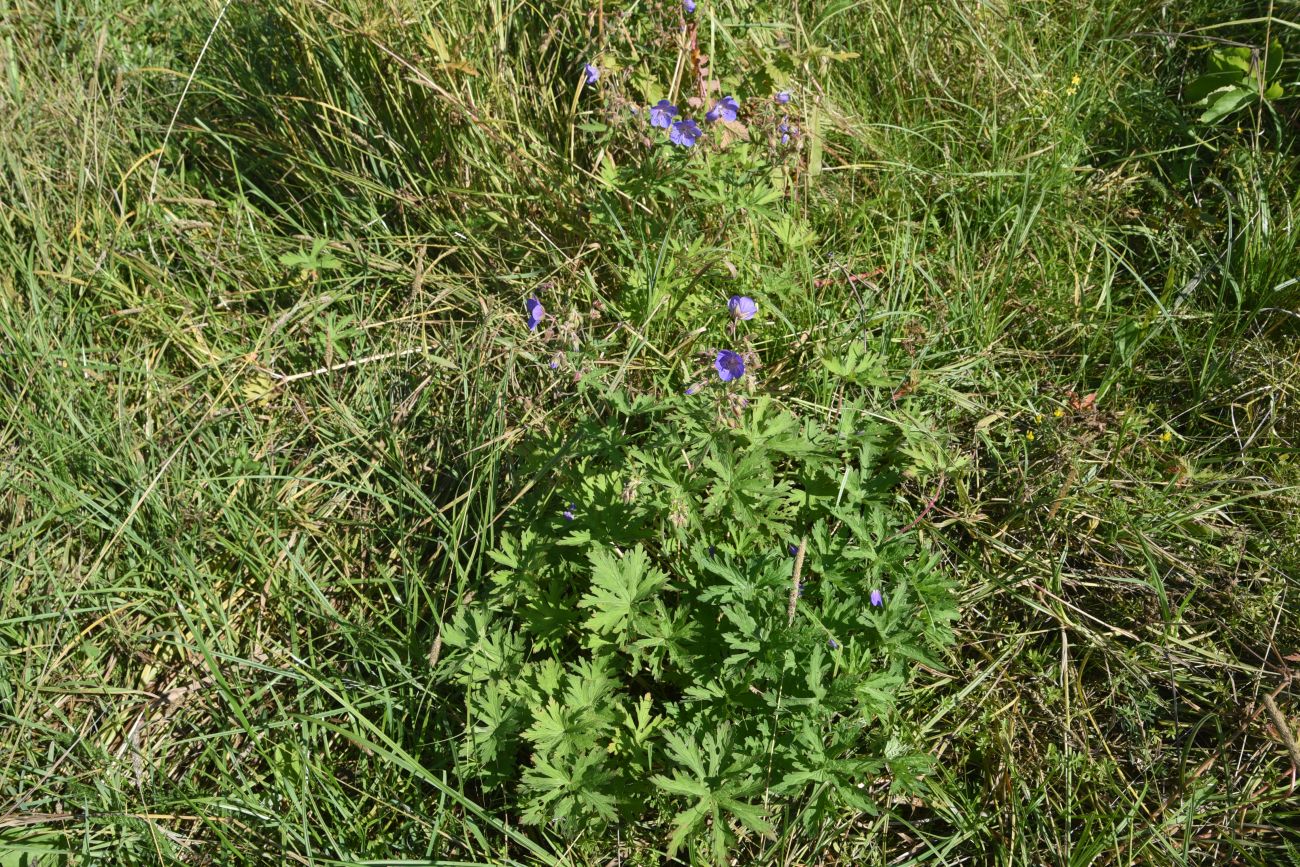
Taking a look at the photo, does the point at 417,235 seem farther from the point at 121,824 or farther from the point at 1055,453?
the point at 1055,453

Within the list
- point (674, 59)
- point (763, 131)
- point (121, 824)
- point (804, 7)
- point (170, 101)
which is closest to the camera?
point (121, 824)

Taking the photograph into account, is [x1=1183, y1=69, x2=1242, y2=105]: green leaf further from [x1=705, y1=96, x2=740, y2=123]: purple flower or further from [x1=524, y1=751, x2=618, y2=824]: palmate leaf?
[x1=524, y1=751, x2=618, y2=824]: palmate leaf

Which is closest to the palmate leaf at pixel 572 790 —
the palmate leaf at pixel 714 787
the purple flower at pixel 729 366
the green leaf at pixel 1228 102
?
the palmate leaf at pixel 714 787

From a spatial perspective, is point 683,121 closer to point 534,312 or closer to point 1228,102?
point 534,312

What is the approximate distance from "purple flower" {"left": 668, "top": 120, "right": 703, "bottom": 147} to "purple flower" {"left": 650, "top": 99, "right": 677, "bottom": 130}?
62 millimetres

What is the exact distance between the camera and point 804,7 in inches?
122

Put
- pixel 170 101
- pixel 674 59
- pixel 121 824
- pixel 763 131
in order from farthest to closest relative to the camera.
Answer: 1. pixel 170 101
2. pixel 674 59
3. pixel 763 131
4. pixel 121 824

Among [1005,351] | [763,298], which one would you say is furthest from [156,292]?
[1005,351]

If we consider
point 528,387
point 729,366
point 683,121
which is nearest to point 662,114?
point 683,121

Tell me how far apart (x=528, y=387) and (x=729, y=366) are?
698mm

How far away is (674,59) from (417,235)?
3.13 ft

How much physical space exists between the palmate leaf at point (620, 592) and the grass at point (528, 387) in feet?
1.24

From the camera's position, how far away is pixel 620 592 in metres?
1.77

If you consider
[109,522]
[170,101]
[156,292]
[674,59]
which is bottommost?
[109,522]
